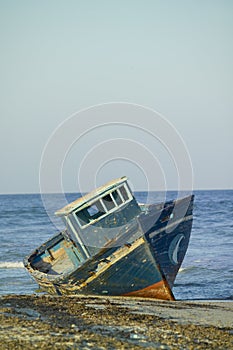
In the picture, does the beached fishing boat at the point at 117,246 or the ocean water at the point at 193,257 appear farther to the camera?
the ocean water at the point at 193,257

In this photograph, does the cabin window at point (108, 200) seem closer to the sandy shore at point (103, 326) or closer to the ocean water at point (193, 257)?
the sandy shore at point (103, 326)

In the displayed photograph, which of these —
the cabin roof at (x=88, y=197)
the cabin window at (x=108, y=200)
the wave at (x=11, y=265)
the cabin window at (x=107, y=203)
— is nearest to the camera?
the cabin roof at (x=88, y=197)

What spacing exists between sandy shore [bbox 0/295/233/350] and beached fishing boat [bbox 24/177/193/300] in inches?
85.1

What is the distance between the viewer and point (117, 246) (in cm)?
1602

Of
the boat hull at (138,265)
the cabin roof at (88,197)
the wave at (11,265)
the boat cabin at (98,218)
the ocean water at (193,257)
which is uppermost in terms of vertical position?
the cabin roof at (88,197)

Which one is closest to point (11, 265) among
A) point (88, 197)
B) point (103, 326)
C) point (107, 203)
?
point (107, 203)

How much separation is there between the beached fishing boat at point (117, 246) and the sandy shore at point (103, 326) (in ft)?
7.09

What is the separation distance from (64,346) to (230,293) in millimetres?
13690

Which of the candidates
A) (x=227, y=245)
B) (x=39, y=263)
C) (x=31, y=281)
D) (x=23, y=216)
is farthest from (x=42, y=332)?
(x=23, y=216)

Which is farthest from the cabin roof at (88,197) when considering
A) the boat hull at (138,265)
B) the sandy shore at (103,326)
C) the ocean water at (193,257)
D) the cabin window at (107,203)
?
the ocean water at (193,257)

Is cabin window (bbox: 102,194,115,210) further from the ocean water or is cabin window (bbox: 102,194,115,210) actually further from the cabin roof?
the ocean water

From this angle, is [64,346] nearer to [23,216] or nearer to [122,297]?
[122,297]

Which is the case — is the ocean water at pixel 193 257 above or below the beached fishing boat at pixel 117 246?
below

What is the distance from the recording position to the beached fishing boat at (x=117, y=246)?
16.1 metres
